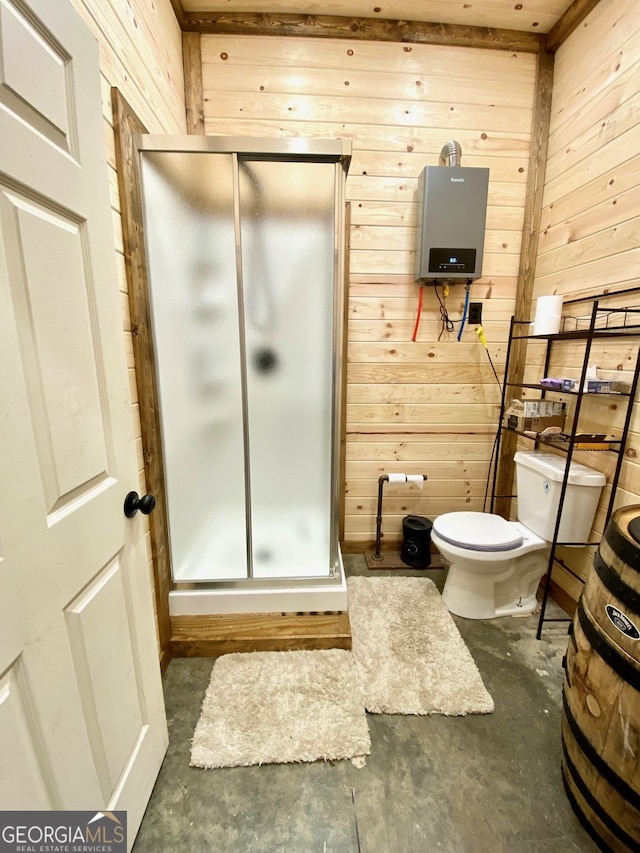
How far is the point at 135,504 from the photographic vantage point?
961 mm

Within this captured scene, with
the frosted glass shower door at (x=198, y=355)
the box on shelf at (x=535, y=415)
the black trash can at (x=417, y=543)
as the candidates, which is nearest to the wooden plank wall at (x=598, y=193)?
the box on shelf at (x=535, y=415)

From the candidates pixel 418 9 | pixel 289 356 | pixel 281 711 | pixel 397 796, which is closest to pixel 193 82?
pixel 418 9

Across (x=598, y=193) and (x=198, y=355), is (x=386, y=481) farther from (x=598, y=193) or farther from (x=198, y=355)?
(x=598, y=193)

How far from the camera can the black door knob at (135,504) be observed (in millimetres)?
945

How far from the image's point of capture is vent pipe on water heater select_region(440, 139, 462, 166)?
190 cm

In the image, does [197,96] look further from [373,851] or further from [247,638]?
[373,851]

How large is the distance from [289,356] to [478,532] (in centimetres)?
127

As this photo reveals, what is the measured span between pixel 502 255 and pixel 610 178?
568 millimetres

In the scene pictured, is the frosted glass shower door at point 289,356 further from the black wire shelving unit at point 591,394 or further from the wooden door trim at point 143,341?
the black wire shelving unit at point 591,394

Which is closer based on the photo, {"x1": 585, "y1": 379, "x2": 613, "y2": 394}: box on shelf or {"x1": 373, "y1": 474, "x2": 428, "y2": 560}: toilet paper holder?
{"x1": 585, "y1": 379, "x2": 613, "y2": 394}: box on shelf

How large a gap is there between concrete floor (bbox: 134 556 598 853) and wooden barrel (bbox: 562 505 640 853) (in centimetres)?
15

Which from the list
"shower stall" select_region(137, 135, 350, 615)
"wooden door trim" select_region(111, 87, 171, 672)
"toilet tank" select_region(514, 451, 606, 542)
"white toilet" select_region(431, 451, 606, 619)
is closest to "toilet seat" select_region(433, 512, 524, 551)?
"white toilet" select_region(431, 451, 606, 619)

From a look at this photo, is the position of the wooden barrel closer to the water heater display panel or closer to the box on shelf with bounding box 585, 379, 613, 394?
the box on shelf with bounding box 585, 379, 613, 394

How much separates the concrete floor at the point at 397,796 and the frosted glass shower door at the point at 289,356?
2.22 feet
